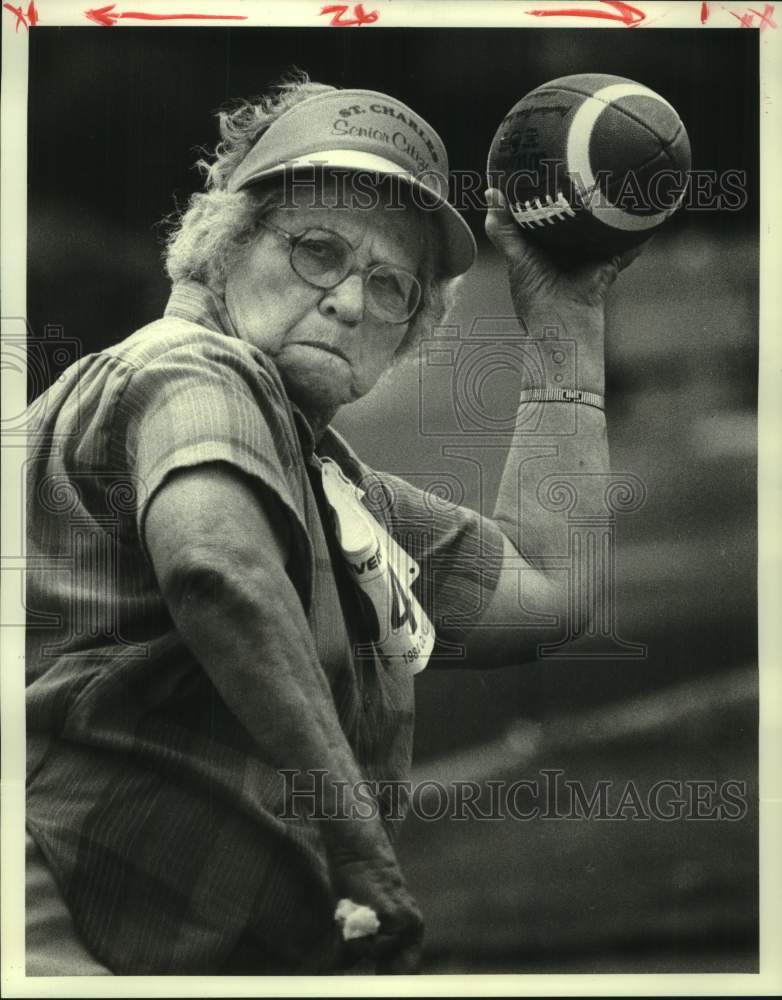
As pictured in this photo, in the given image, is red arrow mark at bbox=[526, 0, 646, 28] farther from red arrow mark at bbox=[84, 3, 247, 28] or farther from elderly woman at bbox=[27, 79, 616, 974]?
red arrow mark at bbox=[84, 3, 247, 28]

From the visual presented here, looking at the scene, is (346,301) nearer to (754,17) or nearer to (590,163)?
(590,163)

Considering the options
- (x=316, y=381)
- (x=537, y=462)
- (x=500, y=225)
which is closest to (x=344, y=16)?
(x=500, y=225)

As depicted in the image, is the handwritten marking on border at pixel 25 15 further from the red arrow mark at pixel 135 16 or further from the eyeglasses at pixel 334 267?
the eyeglasses at pixel 334 267

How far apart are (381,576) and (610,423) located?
65 cm

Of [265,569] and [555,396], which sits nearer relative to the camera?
[265,569]

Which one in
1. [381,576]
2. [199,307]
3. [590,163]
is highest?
[590,163]

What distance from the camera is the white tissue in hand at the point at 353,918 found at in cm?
297

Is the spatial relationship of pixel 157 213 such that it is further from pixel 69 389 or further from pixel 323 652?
pixel 323 652

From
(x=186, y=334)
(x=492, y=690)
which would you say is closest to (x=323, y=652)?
(x=492, y=690)

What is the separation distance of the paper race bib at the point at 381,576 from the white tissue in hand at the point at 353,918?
53 cm

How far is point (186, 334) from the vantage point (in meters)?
3.06

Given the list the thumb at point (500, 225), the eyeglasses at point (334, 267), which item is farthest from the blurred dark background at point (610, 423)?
the eyeglasses at point (334, 267)

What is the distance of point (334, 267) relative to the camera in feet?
10.2

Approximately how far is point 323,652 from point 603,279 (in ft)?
3.54
